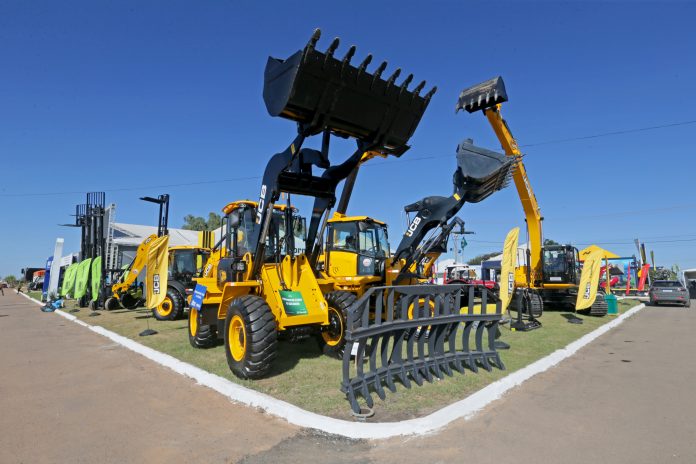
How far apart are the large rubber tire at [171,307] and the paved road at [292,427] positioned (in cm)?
625

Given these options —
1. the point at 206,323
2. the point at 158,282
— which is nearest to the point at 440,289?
the point at 206,323

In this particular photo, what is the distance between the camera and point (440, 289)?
6.46m

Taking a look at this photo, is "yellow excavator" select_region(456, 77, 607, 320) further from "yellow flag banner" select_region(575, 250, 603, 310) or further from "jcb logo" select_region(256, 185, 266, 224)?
"jcb logo" select_region(256, 185, 266, 224)

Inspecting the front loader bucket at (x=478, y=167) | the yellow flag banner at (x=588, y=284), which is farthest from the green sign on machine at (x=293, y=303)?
the yellow flag banner at (x=588, y=284)

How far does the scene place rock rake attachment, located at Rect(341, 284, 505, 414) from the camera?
5141mm

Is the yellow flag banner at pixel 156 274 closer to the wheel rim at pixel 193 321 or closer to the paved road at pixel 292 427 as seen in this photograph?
the wheel rim at pixel 193 321

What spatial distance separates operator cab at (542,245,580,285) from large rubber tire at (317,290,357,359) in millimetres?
12888

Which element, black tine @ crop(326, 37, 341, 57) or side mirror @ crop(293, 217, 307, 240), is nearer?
black tine @ crop(326, 37, 341, 57)

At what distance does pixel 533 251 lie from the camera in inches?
671

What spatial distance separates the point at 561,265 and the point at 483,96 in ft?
27.4

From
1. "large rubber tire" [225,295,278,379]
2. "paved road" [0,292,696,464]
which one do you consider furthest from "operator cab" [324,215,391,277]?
"paved road" [0,292,696,464]

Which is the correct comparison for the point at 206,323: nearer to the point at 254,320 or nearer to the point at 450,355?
the point at 254,320

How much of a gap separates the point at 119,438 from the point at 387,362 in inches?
126

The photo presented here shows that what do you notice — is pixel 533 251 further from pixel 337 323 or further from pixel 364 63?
pixel 364 63
